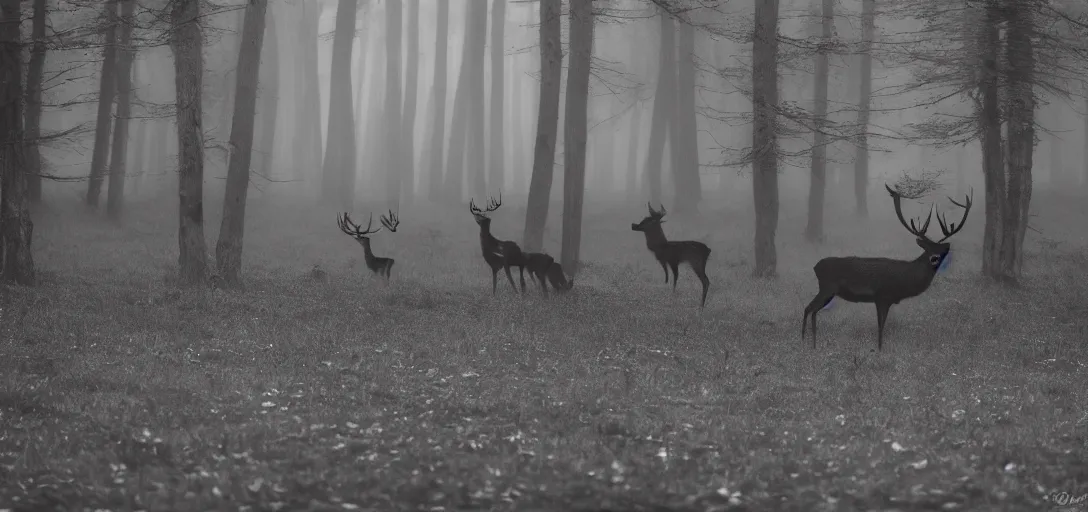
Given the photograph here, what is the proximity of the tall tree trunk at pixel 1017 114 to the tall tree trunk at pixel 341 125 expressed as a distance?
891 inches

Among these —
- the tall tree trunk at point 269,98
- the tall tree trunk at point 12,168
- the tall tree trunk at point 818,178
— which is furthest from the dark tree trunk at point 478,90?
the tall tree trunk at point 12,168

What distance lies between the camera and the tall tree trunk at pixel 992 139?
60.4 ft

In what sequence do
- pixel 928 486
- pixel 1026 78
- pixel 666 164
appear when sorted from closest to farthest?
pixel 928 486, pixel 1026 78, pixel 666 164

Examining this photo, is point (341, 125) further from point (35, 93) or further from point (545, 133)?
point (545, 133)

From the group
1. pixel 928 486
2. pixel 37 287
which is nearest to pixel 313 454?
pixel 928 486

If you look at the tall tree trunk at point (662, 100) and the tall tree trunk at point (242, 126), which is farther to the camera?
the tall tree trunk at point (662, 100)

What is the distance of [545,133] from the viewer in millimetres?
19172

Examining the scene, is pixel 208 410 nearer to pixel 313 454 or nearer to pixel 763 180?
pixel 313 454

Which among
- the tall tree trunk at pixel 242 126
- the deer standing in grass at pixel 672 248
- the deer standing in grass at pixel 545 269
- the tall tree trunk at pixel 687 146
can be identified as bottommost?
the deer standing in grass at pixel 545 269

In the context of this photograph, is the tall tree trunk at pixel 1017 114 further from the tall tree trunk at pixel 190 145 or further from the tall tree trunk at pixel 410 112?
the tall tree trunk at pixel 410 112

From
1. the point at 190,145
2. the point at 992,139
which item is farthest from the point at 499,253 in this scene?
the point at 992,139

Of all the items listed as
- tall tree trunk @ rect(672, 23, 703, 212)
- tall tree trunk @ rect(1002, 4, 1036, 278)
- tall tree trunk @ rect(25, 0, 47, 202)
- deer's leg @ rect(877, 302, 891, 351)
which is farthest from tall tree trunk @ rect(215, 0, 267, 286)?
tall tree trunk @ rect(672, 23, 703, 212)

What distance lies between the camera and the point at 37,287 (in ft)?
46.2

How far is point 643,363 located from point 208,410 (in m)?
5.20
